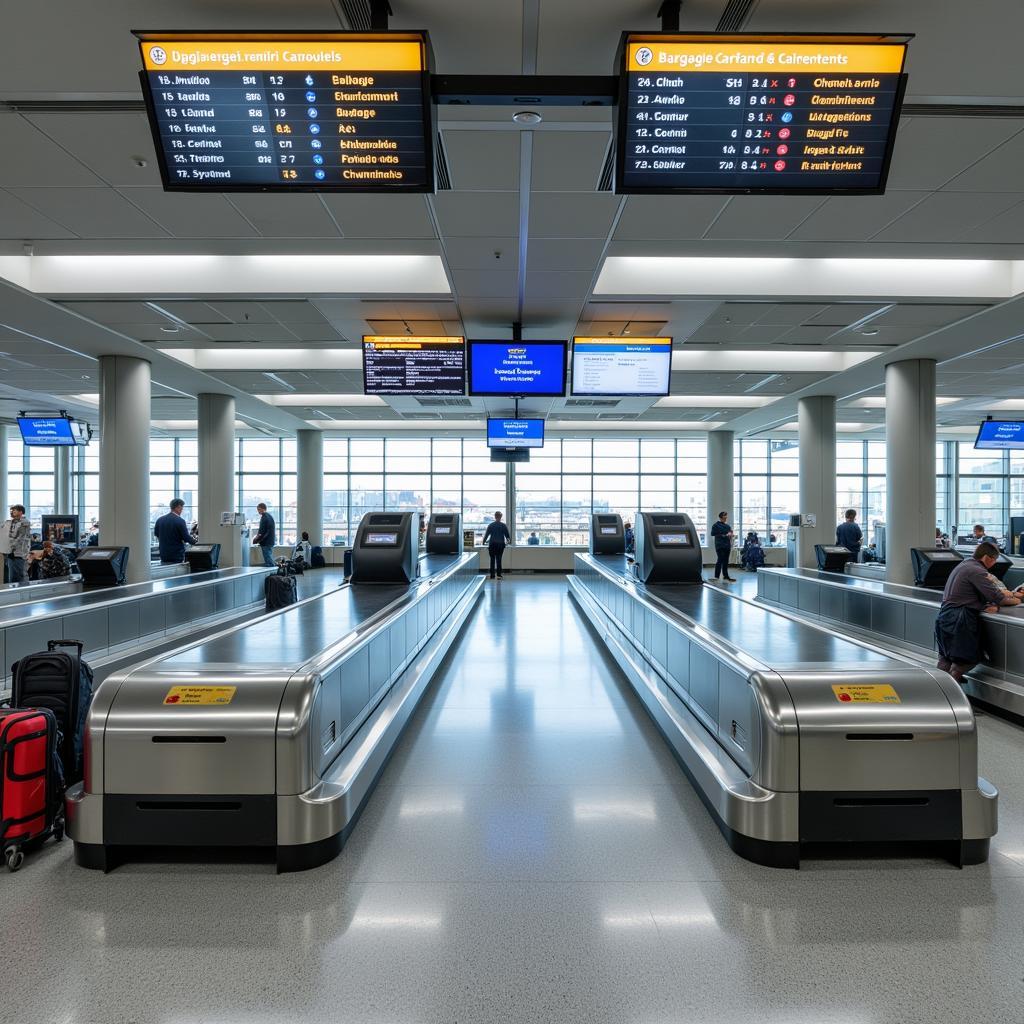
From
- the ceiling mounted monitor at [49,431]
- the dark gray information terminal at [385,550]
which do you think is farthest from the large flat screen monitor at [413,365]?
the ceiling mounted monitor at [49,431]

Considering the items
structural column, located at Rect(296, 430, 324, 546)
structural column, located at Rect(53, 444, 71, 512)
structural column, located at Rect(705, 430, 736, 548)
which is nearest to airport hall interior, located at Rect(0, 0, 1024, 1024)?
structural column, located at Rect(296, 430, 324, 546)

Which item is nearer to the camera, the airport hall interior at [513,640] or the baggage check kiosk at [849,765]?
the airport hall interior at [513,640]

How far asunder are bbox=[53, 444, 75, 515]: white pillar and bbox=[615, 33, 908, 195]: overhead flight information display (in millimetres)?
25610

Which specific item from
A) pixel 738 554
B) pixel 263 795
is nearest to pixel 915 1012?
pixel 263 795

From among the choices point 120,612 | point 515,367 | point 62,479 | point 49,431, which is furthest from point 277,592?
point 62,479

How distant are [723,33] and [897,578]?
1037cm

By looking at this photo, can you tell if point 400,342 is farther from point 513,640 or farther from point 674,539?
point 674,539

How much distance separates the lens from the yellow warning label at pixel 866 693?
361 centimetres

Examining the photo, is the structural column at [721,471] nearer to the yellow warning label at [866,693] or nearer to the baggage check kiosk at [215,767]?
Result: the yellow warning label at [866,693]

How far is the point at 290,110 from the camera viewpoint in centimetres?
344

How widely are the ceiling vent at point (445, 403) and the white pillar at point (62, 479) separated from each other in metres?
15.5

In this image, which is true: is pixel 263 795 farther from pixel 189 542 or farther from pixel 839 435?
pixel 839 435

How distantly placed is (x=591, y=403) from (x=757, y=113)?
11786 millimetres

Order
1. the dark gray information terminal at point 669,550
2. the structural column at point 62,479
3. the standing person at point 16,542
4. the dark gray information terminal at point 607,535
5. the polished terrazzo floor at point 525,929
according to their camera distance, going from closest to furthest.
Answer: the polished terrazzo floor at point 525,929
the dark gray information terminal at point 669,550
the standing person at point 16,542
the dark gray information terminal at point 607,535
the structural column at point 62,479
